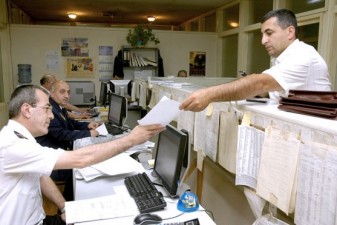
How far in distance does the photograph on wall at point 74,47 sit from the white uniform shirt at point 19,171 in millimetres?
5054

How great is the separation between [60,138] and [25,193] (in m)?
1.35

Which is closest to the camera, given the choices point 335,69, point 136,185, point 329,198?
point 329,198

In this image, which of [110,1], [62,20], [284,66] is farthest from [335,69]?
[62,20]

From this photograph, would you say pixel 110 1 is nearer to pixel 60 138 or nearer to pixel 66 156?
pixel 60 138

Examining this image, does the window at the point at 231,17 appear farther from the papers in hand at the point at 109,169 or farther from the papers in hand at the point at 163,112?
the papers in hand at the point at 163,112

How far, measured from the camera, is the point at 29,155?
4.25 feet

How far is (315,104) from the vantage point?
0.92 metres

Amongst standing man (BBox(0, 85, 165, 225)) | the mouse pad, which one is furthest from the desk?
standing man (BBox(0, 85, 165, 225))

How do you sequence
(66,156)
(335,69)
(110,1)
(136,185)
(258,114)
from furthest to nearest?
(110,1)
(335,69)
(136,185)
(66,156)
(258,114)

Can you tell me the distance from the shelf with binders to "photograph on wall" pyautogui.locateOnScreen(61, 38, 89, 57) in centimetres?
80

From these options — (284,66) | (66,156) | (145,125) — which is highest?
(284,66)

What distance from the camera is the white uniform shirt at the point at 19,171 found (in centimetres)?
129

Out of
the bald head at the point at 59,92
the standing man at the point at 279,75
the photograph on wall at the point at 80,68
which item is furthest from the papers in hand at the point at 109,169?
the photograph on wall at the point at 80,68

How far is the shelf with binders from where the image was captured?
6230 millimetres
